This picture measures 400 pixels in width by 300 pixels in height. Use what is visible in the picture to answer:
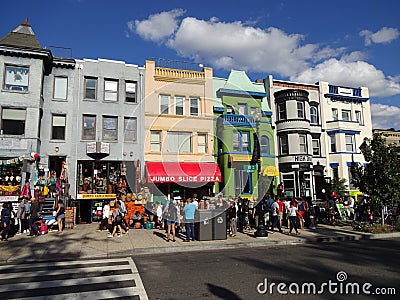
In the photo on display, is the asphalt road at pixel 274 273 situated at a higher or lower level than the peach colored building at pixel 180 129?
lower

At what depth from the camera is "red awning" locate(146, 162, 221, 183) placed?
66.5 feet

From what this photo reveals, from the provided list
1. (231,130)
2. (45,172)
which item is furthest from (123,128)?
(231,130)

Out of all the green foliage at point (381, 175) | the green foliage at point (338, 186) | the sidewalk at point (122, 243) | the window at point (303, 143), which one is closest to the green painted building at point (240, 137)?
the window at point (303, 143)

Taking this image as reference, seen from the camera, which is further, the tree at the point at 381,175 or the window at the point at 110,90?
the window at the point at 110,90

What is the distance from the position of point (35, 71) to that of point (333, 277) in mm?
20467

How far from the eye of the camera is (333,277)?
6828 mm

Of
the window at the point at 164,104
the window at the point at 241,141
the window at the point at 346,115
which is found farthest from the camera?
the window at the point at 346,115

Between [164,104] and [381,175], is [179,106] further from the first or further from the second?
[381,175]

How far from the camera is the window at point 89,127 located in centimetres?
2095

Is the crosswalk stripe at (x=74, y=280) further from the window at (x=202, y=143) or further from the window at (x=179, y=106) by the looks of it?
the window at (x=179, y=106)

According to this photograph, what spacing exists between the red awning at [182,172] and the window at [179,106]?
4187mm

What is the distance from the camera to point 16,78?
19.2 metres

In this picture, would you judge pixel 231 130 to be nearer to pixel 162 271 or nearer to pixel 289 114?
pixel 289 114

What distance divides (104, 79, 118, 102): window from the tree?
17.1 m
